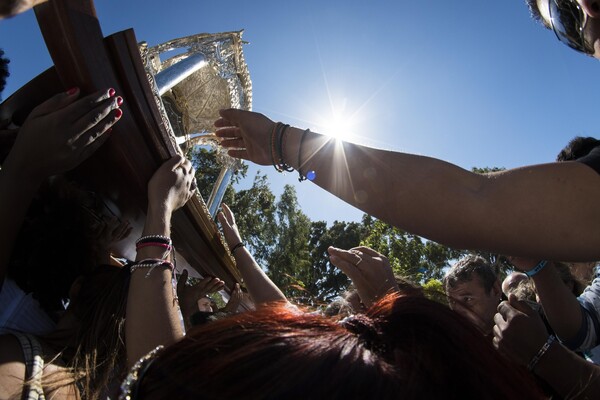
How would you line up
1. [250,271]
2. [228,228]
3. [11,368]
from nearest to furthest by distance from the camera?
1. [11,368]
2. [250,271]
3. [228,228]

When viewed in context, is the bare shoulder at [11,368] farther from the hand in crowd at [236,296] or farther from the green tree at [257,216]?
the green tree at [257,216]

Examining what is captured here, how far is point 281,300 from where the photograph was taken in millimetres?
1334

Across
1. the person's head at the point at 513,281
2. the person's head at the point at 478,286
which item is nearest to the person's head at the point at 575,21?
the person's head at the point at 478,286

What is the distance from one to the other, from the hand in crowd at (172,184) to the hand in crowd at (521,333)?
4.51ft

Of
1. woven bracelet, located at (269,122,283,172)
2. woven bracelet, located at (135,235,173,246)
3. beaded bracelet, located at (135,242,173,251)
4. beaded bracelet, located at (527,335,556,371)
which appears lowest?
beaded bracelet, located at (527,335,556,371)

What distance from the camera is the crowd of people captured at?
684 millimetres

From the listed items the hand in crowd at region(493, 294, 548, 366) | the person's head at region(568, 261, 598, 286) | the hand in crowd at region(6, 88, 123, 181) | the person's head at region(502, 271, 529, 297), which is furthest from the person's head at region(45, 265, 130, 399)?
the person's head at region(568, 261, 598, 286)

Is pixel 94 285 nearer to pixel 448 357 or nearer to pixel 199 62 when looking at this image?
pixel 448 357

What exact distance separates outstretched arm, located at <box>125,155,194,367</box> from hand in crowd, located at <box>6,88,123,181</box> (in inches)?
12.1

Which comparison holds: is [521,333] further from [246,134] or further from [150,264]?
[150,264]

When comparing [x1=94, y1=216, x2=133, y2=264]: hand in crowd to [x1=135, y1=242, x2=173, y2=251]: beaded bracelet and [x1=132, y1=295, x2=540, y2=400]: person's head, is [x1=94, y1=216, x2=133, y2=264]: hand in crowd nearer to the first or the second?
[x1=135, y1=242, x2=173, y2=251]: beaded bracelet

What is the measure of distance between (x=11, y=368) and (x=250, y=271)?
1.44m

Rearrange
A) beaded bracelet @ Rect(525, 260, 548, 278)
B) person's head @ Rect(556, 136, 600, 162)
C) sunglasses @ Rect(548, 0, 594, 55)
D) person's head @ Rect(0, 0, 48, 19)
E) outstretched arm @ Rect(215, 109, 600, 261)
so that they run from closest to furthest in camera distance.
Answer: person's head @ Rect(0, 0, 48, 19)
outstretched arm @ Rect(215, 109, 600, 261)
sunglasses @ Rect(548, 0, 594, 55)
person's head @ Rect(556, 136, 600, 162)
beaded bracelet @ Rect(525, 260, 548, 278)

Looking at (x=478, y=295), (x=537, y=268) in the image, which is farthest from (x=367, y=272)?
(x=478, y=295)
